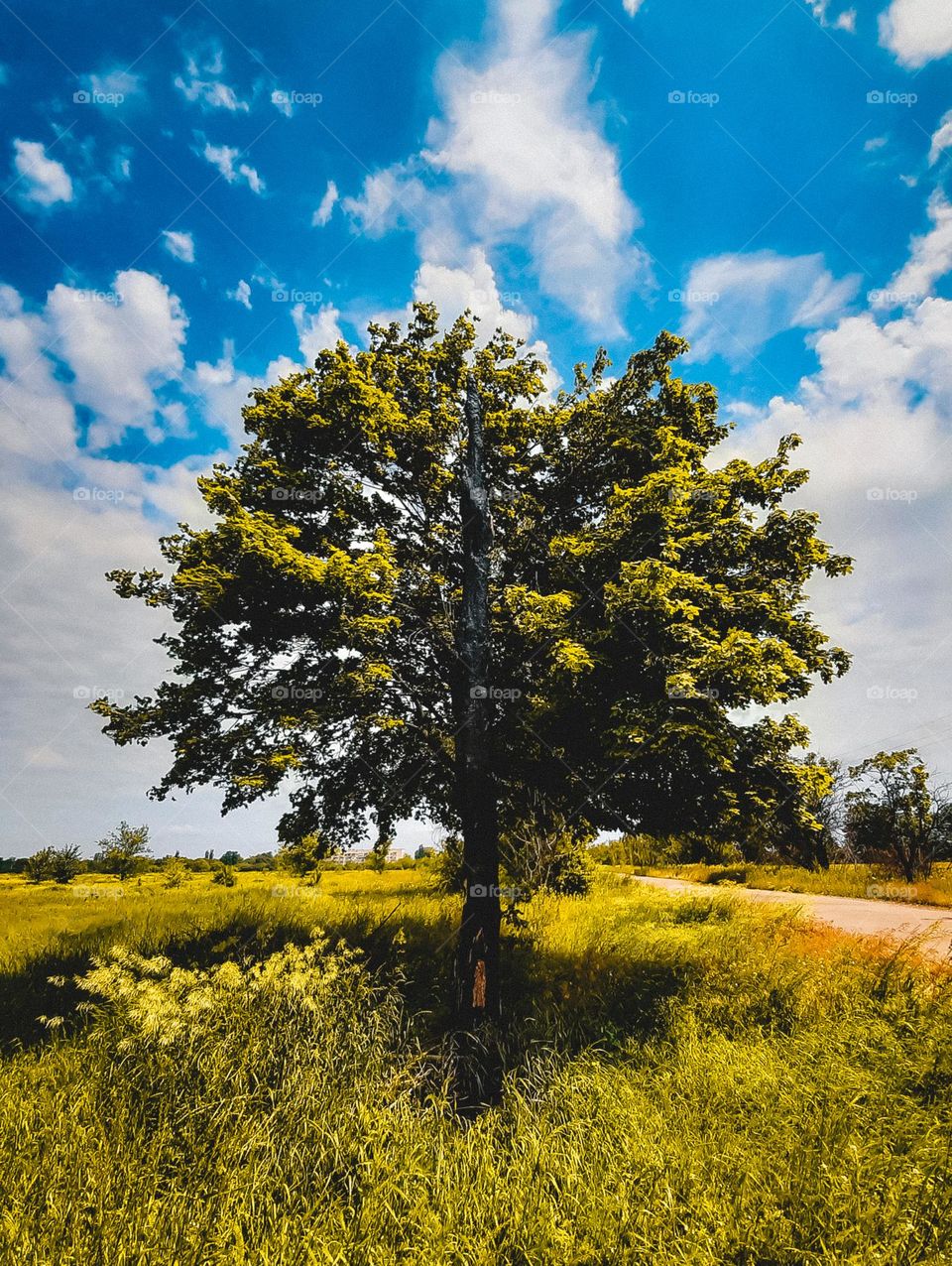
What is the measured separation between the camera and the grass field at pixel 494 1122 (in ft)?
11.1

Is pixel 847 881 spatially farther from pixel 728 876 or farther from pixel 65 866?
pixel 65 866

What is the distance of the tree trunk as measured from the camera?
20.2 ft

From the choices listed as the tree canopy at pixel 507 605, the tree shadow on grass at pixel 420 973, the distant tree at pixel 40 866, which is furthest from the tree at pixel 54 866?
the tree canopy at pixel 507 605

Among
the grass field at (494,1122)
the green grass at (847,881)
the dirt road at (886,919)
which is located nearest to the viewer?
the grass field at (494,1122)

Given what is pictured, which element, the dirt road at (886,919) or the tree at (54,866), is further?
the tree at (54,866)

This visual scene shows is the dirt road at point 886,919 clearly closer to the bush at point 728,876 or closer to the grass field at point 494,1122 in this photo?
the grass field at point 494,1122

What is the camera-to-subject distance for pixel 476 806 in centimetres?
701

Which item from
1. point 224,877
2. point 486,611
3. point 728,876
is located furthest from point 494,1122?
point 224,877

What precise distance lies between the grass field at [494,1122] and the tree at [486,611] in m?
1.67

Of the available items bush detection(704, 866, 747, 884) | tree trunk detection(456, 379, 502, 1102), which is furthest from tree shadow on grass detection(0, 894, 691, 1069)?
bush detection(704, 866, 747, 884)

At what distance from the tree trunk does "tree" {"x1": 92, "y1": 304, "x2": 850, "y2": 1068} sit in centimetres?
4

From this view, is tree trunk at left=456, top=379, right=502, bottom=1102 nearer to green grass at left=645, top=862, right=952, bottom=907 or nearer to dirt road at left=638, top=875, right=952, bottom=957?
dirt road at left=638, top=875, right=952, bottom=957

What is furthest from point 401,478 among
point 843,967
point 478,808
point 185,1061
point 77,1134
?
point 843,967

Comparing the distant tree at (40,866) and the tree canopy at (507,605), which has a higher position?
the tree canopy at (507,605)
